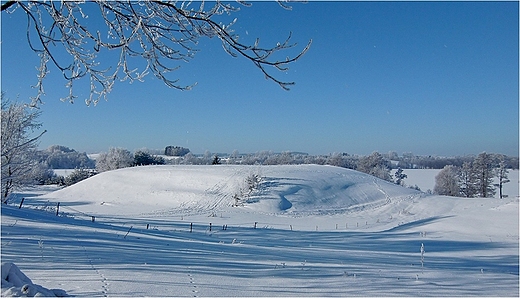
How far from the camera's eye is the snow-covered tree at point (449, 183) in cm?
6038

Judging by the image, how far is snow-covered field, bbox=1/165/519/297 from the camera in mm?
5684

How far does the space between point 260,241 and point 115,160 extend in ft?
203

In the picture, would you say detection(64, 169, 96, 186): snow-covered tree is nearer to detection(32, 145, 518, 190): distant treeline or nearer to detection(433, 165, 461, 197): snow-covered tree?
detection(32, 145, 518, 190): distant treeline

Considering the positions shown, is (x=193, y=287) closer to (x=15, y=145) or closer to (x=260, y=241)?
(x=260, y=241)

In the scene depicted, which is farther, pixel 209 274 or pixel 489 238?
A: pixel 489 238

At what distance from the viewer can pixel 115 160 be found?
71625 millimetres

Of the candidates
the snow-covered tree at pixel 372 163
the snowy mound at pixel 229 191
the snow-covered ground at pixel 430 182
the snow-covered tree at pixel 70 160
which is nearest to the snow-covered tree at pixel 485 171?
the snow-covered ground at pixel 430 182

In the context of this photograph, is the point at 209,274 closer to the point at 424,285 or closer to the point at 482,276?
the point at 424,285

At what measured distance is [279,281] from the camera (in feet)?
20.0

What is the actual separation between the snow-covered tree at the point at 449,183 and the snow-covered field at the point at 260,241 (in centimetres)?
1844

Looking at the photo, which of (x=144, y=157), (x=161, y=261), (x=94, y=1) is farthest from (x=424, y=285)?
(x=144, y=157)

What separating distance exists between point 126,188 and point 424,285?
147 ft

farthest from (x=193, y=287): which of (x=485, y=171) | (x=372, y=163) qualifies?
(x=372, y=163)

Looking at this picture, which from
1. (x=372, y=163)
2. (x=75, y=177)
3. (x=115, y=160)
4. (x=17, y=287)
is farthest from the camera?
(x=372, y=163)
